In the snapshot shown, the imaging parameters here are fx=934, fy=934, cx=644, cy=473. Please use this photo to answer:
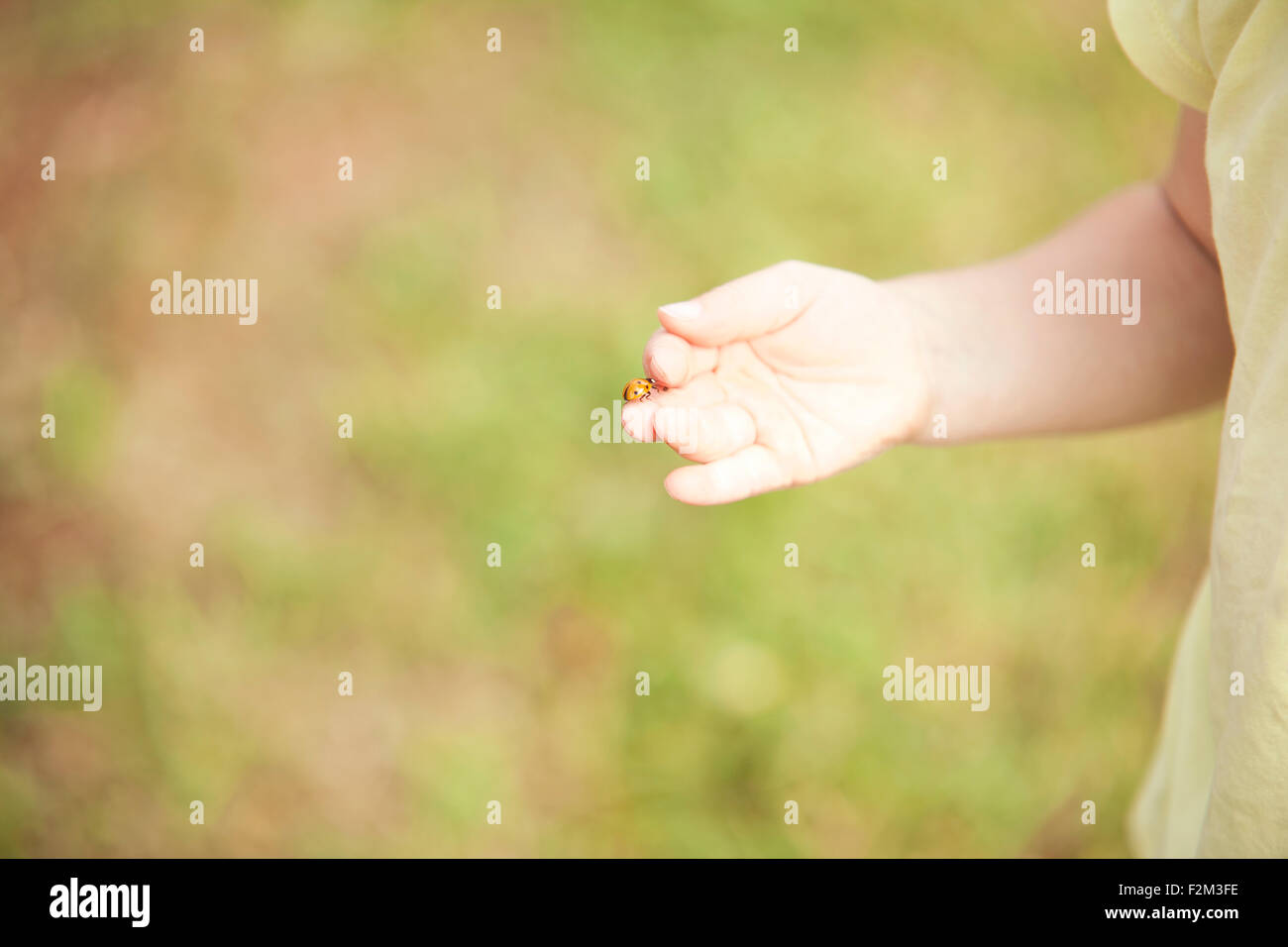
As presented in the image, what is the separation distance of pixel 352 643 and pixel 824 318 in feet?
6.05

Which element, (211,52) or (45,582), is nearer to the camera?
(45,582)

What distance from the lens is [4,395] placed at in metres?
2.70

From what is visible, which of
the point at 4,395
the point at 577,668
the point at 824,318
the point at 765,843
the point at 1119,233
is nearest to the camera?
the point at 824,318

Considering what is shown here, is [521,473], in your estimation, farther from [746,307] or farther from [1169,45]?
[1169,45]

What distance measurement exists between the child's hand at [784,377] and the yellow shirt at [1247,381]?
355 mm

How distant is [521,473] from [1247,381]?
6.64 feet

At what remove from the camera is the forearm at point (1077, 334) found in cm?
117

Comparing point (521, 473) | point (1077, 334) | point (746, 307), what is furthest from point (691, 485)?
point (521, 473)

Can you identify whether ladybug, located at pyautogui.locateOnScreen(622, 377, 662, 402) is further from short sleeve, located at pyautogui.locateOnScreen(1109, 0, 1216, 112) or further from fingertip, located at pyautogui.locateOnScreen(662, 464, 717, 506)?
short sleeve, located at pyautogui.locateOnScreen(1109, 0, 1216, 112)

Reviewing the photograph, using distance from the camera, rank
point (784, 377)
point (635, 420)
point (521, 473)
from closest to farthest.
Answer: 1. point (635, 420)
2. point (784, 377)
3. point (521, 473)

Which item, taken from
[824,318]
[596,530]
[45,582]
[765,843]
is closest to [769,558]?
[596,530]

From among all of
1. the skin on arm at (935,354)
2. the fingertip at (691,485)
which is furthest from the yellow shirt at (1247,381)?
the fingertip at (691,485)

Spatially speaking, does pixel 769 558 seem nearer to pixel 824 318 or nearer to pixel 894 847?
pixel 894 847

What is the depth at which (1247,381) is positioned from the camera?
86 centimetres
